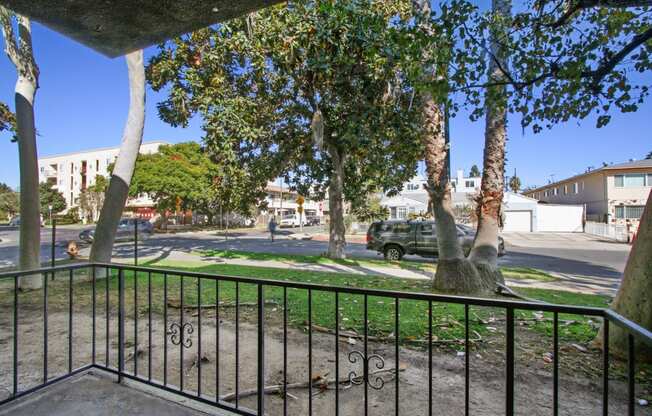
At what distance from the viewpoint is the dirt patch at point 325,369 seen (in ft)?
9.18

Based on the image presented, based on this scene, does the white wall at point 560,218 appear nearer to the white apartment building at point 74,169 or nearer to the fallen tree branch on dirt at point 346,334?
the fallen tree branch on dirt at point 346,334

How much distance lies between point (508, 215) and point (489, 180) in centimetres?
3027

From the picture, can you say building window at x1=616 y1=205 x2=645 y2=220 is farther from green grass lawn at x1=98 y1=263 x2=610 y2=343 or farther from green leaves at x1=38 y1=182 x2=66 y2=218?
green leaves at x1=38 y1=182 x2=66 y2=218

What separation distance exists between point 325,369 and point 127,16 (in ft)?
11.3

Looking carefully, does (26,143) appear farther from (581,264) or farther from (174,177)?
(174,177)

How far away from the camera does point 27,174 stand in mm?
7023

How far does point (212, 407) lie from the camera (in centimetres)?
257

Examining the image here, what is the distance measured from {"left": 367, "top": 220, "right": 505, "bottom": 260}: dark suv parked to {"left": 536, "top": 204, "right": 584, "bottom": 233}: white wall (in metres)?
22.3

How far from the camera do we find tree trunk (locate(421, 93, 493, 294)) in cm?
718

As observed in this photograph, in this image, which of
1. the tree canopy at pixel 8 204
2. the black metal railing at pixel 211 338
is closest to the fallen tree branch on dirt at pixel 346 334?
the black metal railing at pixel 211 338

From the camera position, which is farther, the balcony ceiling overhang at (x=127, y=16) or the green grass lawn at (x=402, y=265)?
the green grass lawn at (x=402, y=265)

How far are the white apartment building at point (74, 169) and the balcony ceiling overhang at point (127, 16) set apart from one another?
184ft

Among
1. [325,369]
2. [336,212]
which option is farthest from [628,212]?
[325,369]

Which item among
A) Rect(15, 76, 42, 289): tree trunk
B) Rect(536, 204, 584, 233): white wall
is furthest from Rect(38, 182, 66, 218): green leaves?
Rect(536, 204, 584, 233): white wall
